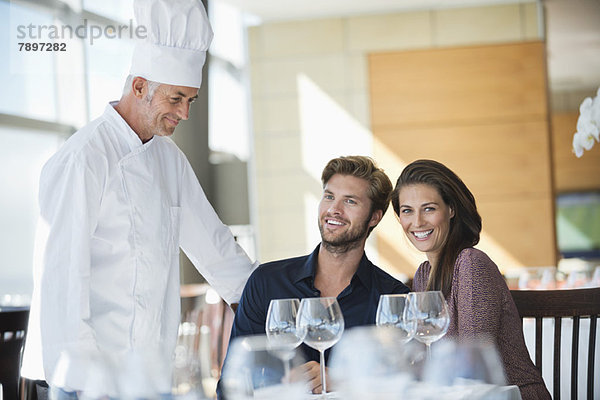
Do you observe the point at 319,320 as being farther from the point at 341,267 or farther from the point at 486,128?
the point at 486,128

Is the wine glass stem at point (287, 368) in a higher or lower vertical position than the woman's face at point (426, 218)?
lower

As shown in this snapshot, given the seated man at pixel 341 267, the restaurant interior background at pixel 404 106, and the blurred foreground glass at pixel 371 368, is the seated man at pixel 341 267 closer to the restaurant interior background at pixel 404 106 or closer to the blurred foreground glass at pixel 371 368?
the blurred foreground glass at pixel 371 368

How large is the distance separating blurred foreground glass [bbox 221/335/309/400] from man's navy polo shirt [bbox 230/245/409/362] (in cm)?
86

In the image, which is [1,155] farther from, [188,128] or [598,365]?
[598,365]

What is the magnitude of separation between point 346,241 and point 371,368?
3.32 feet

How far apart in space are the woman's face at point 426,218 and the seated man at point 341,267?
0.34ft

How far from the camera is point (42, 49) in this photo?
12.8 feet

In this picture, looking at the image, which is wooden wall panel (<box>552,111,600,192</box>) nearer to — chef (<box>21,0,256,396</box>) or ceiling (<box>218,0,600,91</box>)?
ceiling (<box>218,0,600,91</box>)

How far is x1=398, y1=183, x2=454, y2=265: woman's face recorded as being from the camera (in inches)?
81.1

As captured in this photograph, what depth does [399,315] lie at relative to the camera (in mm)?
1478

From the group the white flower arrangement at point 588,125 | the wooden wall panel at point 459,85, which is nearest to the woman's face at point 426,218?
the white flower arrangement at point 588,125

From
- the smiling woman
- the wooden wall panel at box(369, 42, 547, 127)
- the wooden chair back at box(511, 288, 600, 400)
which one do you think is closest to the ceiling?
the wooden wall panel at box(369, 42, 547, 127)

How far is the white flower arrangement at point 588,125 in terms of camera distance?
2008 mm

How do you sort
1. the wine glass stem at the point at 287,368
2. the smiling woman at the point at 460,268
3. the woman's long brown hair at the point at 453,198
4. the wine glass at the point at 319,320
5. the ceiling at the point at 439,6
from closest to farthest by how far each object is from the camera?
the wine glass stem at the point at 287,368, the wine glass at the point at 319,320, the smiling woman at the point at 460,268, the woman's long brown hair at the point at 453,198, the ceiling at the point at 439,6
